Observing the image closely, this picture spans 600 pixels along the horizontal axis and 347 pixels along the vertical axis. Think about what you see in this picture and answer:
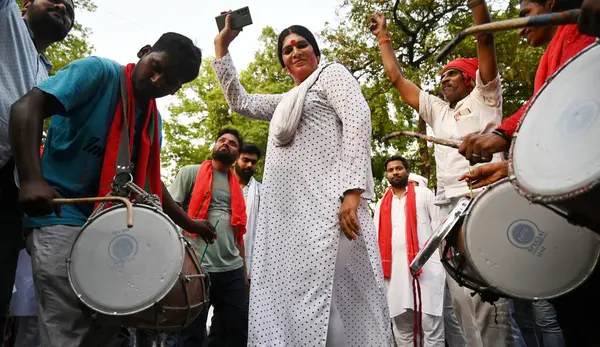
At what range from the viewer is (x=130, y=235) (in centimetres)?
218

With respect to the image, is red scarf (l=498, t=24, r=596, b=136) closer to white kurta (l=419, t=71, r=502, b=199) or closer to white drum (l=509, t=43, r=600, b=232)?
white drum (l=509, t=43, r=600, b=232)

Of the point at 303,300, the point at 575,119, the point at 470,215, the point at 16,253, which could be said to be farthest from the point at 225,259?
the point at 575,119

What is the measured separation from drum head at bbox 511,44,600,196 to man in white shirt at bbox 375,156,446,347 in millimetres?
3801

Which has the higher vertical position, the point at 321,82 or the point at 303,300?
the point at 321,82

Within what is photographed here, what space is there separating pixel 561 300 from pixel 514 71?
425 inches

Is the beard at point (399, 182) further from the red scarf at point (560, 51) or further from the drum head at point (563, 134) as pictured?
the drum head at point (563, 134)

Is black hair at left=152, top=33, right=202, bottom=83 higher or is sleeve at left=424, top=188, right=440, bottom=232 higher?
black hair at left=152, top=33, right=202, bottom=83

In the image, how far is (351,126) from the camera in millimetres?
2959

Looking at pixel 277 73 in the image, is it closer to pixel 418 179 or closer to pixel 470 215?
pixel 418 179

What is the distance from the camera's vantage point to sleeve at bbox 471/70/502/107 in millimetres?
3340

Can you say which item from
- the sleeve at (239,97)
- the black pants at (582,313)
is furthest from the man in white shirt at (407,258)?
the black pants at (582,313)

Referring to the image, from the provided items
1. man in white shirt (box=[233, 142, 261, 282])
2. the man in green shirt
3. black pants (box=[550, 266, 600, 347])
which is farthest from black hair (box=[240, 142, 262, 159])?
black pants (box=[550, 266, 600, 347])

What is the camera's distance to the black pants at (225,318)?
14.9 feet

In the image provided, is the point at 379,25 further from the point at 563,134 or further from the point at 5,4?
the point at 563,134
